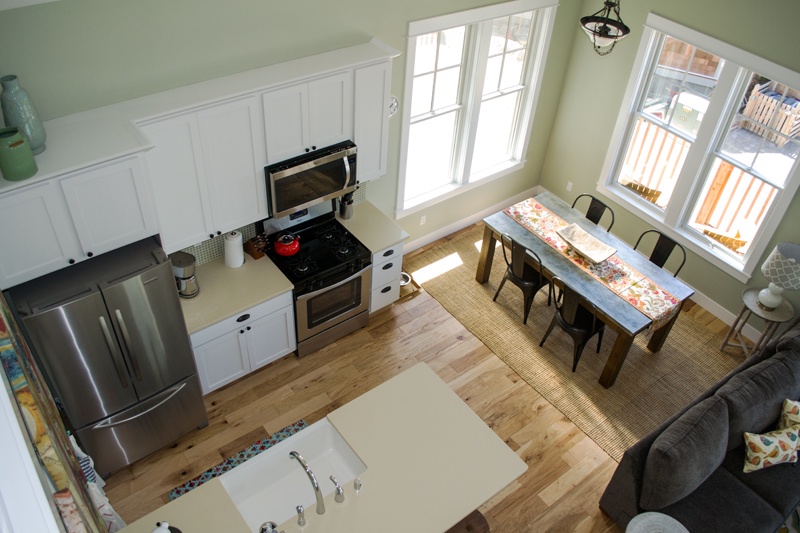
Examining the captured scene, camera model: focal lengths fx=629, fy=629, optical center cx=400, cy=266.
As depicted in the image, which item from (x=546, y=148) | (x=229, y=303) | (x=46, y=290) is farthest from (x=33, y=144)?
(x=546, y=148)

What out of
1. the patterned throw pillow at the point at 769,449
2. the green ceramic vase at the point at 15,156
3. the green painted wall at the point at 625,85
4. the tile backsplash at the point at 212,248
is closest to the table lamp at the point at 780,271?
the green painted wall at the point at 625,85

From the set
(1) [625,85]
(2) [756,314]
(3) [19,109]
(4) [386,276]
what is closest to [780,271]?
(2) [756,314]

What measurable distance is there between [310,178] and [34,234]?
203 centimetres

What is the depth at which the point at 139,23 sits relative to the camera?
384 cm

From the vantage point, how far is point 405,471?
332cm

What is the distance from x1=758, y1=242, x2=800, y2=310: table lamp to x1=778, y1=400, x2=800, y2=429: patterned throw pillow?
1144 mm

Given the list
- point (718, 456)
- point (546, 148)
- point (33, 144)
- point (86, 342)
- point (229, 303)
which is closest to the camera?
point (33, 144)

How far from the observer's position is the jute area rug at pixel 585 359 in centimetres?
532

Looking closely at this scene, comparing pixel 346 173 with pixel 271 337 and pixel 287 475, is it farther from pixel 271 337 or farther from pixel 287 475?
pixel 287 475

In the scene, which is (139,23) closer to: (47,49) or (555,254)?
(47,49)

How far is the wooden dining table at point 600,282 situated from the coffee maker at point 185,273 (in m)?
2.80

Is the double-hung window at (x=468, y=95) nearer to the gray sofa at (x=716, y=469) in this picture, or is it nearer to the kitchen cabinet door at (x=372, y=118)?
the kitchen cabinet door at (x=372, y=118)

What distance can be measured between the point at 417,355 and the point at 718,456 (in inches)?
98.2

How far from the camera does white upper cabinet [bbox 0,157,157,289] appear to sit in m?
3.37
